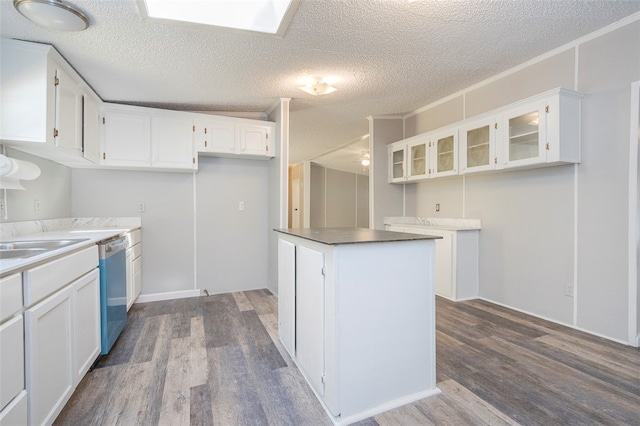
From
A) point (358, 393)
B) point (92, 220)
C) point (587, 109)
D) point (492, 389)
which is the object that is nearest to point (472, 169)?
point (587, 109)

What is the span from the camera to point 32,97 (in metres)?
2.11

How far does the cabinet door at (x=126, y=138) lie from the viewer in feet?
10.7

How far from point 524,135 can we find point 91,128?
13.0 ft

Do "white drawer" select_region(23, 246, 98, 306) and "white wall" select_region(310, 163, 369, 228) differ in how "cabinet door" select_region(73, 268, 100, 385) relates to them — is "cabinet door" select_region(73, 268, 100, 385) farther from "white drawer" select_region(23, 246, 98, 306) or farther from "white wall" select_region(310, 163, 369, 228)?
"white wall" select_region(310, 163, 369, 228)

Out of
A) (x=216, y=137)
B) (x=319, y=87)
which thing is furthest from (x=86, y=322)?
(x=319, y=87)

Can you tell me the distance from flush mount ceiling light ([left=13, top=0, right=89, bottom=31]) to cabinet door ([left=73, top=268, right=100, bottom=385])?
1.58 meters

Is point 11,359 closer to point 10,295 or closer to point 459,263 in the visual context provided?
point 10,295

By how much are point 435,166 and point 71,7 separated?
11.5ft

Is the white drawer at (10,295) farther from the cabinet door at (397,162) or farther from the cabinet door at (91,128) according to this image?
the cabinet door at (397,162)

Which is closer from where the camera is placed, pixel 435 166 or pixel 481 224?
pixel 481 224

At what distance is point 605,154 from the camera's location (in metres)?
2.47

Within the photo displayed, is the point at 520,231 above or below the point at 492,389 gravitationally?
above

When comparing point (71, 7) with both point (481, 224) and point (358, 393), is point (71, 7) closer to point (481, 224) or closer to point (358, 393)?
point (358, 393)

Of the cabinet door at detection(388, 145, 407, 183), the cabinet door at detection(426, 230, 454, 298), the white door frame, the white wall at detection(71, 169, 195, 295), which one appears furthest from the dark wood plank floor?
the cabinet door at detection(388, 145, 407, 183)
